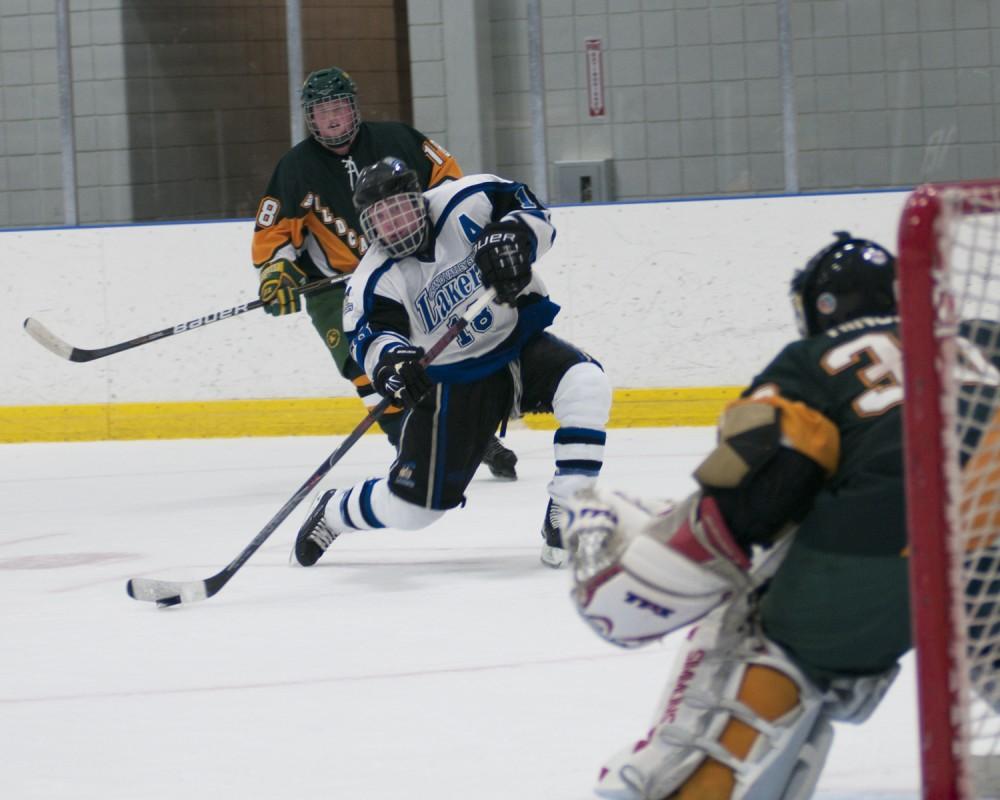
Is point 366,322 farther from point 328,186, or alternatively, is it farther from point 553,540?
point 328,186

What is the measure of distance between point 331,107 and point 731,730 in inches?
131

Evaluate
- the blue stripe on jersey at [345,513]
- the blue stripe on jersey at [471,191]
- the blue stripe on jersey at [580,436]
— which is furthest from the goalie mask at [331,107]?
the blue stripe on jersey at [580,436]

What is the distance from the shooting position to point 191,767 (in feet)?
7.01

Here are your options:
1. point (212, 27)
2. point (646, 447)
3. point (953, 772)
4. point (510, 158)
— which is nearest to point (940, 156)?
point (510, 158)

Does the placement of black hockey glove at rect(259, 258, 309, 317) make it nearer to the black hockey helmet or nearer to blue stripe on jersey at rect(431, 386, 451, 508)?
blue stripe on jersey at rect(431, 386, 451, 508)

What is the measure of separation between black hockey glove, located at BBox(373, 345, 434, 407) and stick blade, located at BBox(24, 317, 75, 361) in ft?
7.42

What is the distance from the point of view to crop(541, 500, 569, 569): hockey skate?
11.4 ft

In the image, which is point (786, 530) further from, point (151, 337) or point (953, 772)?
point (151, 337)

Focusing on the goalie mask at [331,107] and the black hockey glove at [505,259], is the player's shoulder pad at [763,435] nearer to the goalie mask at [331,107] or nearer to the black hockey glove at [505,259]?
the black hockey glove at [505,259]

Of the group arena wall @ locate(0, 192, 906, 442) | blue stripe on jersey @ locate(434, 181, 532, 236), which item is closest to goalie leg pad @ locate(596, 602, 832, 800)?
blue stripe on jersey @ locate(434, 181, 532, 236)

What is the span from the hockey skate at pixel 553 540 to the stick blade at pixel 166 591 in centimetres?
71

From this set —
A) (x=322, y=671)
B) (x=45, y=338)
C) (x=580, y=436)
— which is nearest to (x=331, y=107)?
(x=45, y=338)

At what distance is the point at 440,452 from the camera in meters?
3.43

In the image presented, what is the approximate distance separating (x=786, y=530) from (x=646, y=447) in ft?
12.0
